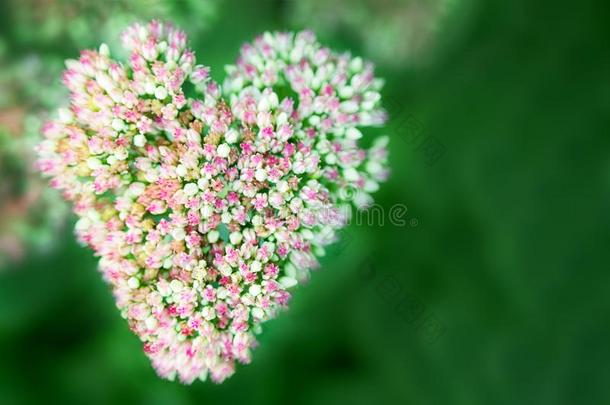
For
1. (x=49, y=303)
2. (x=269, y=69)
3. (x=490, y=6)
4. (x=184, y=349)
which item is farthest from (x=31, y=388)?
(x=490, y=6)

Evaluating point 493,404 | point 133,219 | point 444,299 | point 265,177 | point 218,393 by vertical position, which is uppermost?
point 133,219

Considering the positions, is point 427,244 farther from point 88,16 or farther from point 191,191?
point 88,16

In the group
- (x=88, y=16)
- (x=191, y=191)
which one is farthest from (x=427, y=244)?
(x=88, y=16)

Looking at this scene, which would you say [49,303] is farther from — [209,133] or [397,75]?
[397,75]

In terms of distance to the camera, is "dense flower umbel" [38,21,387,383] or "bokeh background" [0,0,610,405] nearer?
"dense flower umbel" [38,21,387,383]

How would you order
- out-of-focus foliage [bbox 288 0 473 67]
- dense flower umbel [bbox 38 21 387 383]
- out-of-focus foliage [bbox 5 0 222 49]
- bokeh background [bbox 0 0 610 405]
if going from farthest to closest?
1. out-of-focus foliage [bbox 288 0 473 67]
2. bokeh background [bbox 0 0 610 405]
3. out-of-focus foliage [bbox 5 0 222 49]
4. dense flower umbel [bbox 38 21 387 383]

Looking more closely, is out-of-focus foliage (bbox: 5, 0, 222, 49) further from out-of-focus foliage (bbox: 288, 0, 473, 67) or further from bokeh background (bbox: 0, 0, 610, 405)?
out-of-focus foliage (bbox: 288, 0, 473, 67)

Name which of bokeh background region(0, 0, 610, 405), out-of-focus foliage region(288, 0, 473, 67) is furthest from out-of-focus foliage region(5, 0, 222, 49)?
out-of-focus foliage region(288, 0, 473, 67)
